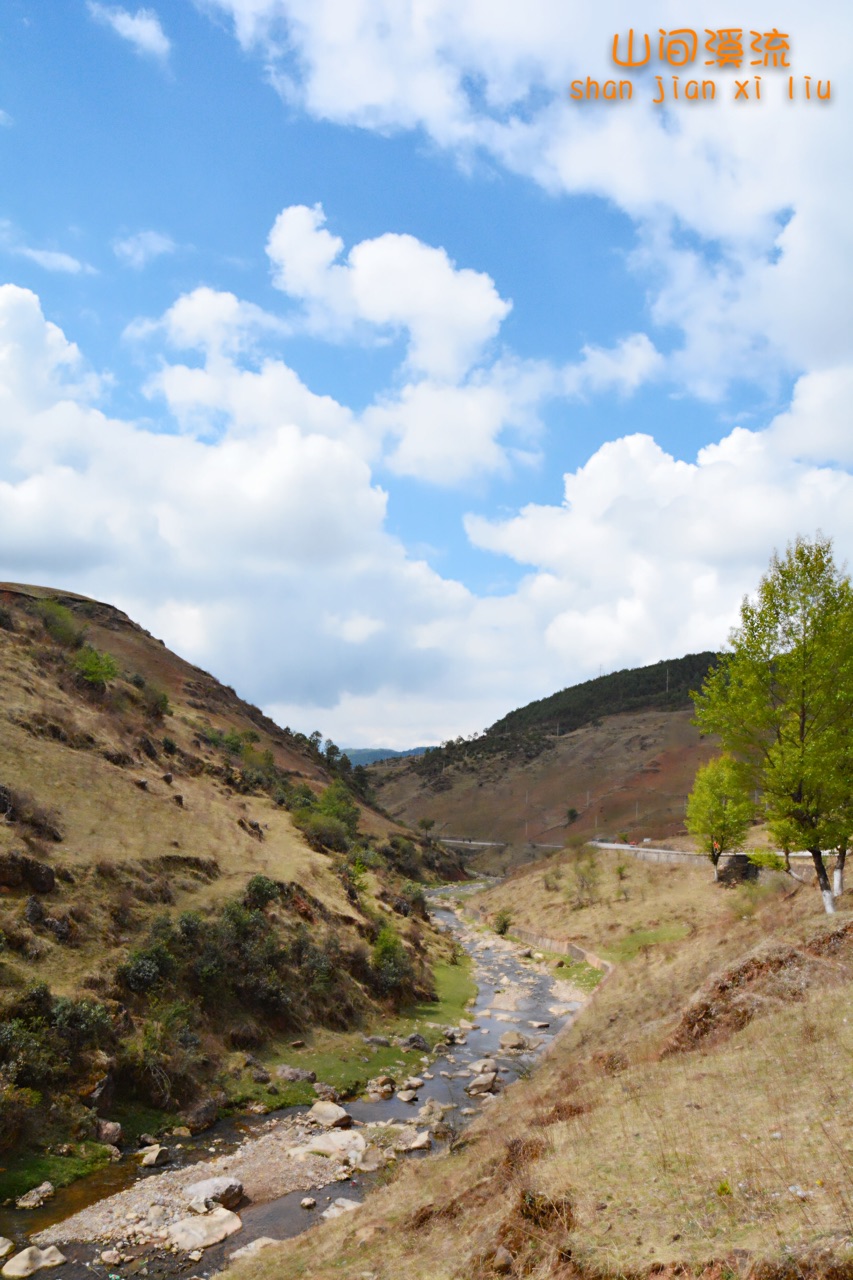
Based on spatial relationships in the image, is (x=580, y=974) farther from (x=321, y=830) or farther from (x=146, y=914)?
(x=146, y=914)

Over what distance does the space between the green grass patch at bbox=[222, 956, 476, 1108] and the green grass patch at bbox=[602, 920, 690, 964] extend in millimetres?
11044

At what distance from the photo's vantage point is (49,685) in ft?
147

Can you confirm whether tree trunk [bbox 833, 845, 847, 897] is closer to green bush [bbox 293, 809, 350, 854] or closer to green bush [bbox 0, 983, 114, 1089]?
green bush [bbox 0, 983, 114, 1089]

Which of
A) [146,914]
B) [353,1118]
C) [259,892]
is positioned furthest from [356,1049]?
[146,914]

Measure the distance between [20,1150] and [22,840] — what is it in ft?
38.7

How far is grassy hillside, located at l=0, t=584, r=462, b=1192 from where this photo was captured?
65.3 feet

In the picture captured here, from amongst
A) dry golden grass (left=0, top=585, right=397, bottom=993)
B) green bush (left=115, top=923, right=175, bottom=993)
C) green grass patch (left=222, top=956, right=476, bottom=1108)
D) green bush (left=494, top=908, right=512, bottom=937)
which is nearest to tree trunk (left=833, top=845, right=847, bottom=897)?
green grass patch (left=222, top=956, right=476, bottom=1108)

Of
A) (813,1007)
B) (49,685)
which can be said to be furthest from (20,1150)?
(49,685)

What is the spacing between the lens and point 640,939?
43.5 m

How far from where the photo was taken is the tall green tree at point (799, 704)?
2392 centimetres

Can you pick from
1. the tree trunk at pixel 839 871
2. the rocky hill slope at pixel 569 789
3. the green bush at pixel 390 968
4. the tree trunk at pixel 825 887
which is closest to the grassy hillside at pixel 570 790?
the rocky hill slope at pixel 569 789

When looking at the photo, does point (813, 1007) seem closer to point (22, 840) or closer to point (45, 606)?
point (22, 840)

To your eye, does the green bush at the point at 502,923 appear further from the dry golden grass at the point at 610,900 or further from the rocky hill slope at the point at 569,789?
the rocky hill slope at the point at 569,789

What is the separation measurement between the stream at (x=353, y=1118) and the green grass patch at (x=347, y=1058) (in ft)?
2.59
